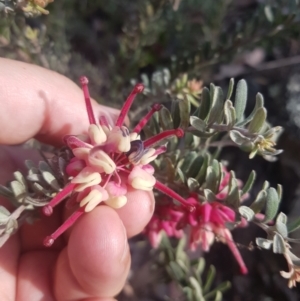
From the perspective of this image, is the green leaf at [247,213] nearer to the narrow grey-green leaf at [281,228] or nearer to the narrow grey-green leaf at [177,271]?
the narrow grey-green leaf at [281,228]

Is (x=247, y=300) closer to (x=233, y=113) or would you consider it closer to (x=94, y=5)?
(x=233, y=113)

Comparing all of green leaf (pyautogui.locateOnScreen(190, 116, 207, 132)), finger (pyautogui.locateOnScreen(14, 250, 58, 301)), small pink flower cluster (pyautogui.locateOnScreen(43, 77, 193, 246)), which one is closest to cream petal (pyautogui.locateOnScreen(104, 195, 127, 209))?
small pink flower cluster (pyautogui.locateOnScreen(43, 77, 193, 246))

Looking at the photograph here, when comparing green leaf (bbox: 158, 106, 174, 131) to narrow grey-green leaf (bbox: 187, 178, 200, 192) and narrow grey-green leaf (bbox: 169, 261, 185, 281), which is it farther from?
narrow grey-green leaf (bbox: 169, 261, 185, 281)

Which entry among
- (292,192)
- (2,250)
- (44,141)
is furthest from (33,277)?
(292,192)

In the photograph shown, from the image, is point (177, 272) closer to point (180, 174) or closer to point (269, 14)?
point (180, 174)

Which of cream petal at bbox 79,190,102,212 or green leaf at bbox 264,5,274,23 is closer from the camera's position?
cream petal at bbox 79,190,102,212

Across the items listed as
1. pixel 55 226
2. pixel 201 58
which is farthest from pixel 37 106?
pixel 201 58
